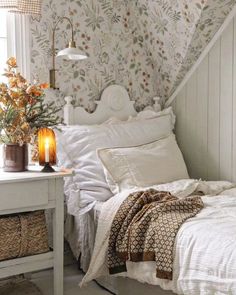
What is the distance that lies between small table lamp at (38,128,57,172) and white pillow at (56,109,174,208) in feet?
1.28

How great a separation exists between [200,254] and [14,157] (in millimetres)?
1105

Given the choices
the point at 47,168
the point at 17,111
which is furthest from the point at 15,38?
the point at 47,168

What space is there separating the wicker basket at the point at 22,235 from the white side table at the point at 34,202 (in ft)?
0.12

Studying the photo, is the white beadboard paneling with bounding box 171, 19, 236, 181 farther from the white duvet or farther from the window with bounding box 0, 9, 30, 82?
the window with bounding box 0, 9, 30, 82

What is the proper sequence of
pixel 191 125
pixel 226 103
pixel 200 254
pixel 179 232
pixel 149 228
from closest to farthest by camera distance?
pixel 200 254 → pixel 179 232 → pixel 149 228 → pixel 226 103 → pixel 191 125

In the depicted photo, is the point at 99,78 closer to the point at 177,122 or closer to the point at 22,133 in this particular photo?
the point at 177,122

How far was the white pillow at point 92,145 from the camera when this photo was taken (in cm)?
281

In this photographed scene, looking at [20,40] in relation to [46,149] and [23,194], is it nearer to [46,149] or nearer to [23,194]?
[46,149]

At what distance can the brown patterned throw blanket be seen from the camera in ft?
6.85

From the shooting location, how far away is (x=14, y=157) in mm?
2434

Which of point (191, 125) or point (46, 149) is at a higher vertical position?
point (191, 125)

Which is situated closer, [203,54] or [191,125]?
[203,54]

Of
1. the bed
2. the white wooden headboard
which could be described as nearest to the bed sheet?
the bed

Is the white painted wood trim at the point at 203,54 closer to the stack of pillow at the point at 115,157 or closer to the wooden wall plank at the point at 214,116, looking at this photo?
the wooden wall plank at the point at 214,116
